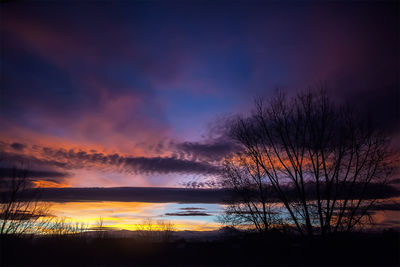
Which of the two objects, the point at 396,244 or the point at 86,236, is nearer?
the point at 396,244

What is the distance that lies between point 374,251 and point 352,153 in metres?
5.09

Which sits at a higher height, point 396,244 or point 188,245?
point 188,245

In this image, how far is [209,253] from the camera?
35.3 ft

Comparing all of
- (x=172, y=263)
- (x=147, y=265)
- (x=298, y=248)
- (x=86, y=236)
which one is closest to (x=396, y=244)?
(x=298, y=248)

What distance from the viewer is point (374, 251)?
11586 millimetres

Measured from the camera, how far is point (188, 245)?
11711 mm

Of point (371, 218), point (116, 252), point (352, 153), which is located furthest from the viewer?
point (352, 153)

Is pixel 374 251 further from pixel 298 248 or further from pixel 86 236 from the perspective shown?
pixel 86 236

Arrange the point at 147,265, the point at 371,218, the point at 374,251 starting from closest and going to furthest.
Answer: the point at 147,265 → the point at 374,251 → the point at 371,218

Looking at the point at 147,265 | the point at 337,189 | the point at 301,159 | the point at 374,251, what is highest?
the point at 301,159

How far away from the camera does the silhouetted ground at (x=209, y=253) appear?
9766 millimetres

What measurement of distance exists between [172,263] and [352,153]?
11473 millimetres

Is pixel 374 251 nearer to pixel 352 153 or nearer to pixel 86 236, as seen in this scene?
pixel 352 153

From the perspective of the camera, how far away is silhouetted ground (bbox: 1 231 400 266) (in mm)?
9766
